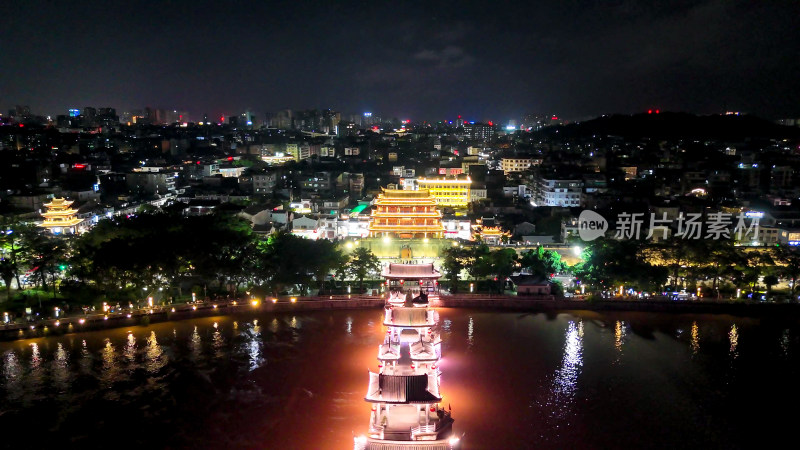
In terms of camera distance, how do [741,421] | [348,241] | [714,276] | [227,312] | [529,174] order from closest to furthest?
[741,421] → [227,312] → [714,276] → [348,241] → [529,174]

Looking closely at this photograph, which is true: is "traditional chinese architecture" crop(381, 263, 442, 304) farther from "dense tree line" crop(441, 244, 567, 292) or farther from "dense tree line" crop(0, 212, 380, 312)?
"dense tree line" crop(0, 212, 380, 312)

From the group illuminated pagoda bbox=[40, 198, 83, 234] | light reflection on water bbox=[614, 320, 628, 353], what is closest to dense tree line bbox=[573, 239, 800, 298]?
light reflection on water bbox=[614, 320, 628, 353]

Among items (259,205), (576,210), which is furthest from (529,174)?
(259,205)

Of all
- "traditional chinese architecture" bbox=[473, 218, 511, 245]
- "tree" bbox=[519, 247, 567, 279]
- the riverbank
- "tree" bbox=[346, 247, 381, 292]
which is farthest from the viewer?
"traditional chinese architecture" bbox=[473, 218, 511, 245]

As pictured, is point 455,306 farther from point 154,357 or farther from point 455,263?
point 154,357

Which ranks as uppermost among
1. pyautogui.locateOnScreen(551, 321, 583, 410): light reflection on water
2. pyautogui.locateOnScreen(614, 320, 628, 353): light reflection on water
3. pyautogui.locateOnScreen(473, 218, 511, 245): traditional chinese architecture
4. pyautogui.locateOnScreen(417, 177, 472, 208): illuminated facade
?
pyautogui.locateOnScreen(417, 177, 472, 208): illuminated facade

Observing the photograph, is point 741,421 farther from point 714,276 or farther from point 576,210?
point 576,210

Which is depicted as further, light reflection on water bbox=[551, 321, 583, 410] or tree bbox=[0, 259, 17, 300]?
tree bbox=[0, 259, 17, 300]
